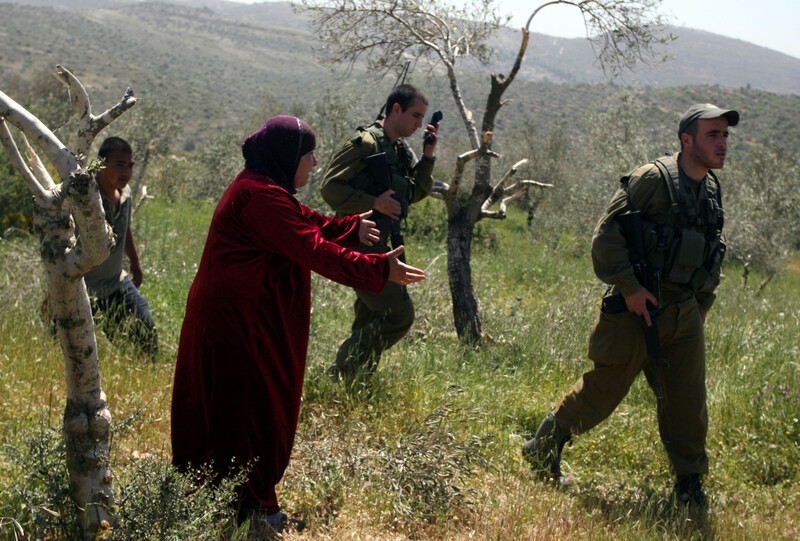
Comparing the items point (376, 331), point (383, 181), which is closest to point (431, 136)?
point (383, 181)

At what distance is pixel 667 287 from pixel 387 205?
5.81 feet

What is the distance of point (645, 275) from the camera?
3.57m

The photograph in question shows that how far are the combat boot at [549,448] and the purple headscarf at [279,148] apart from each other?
2185mm

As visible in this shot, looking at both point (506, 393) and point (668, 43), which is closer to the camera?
point (506, 393)

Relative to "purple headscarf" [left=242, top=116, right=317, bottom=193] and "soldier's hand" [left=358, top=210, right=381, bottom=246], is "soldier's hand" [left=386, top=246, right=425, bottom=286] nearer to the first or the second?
"soldier's hand" [left=358, top=210, right=381, bottom=246]

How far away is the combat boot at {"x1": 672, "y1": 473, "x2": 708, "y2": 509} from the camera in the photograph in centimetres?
366

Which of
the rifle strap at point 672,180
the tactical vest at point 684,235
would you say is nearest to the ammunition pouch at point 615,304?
the tactical vest at point 684,235

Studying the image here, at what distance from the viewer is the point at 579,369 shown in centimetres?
553

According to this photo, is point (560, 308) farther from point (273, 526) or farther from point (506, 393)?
point (273, 526)

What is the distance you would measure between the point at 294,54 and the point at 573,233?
142777 millimetres

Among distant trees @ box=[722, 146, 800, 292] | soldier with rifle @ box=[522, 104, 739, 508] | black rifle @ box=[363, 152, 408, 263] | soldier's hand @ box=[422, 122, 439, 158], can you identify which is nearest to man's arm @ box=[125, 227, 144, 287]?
black rifle @ box=[363, 152, 408, 263]

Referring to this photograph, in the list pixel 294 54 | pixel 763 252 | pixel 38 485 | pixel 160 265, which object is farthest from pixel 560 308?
pixel 294 54

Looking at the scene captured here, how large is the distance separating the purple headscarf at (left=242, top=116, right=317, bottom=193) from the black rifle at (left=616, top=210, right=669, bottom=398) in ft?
6.06

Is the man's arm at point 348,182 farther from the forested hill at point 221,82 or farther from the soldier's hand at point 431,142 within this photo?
the forested hill at point 221,82
